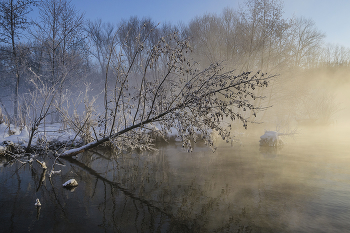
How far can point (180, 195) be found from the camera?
534 cm

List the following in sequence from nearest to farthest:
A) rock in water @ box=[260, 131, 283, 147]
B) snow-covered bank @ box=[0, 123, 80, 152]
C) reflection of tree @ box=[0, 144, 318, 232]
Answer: reflection of tree @ box=[0, 144, 318, 232], snow-covered bank @ box=[0, 123, 80, 152], rock in water @ box=[260, 131, 283, 147]

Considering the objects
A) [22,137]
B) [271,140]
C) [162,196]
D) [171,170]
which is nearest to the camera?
[162,196]

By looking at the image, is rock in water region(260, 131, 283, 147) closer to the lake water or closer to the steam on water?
the steam on water

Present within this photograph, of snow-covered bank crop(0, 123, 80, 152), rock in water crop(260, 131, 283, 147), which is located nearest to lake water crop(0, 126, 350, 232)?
snow-covered bank crop(0, 123, 80, 152)

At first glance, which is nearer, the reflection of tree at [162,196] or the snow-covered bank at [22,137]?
the reflection of tree at [162,196]

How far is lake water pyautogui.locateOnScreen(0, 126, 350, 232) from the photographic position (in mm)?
4121

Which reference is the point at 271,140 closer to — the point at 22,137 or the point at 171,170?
the point at 171,170

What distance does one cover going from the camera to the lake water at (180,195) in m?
4.12

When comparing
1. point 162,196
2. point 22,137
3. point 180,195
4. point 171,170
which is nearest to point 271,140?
point 171,170

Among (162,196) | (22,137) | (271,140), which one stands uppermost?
(22,137)

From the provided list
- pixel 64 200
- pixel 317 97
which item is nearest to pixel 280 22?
Result: pixel 317 97

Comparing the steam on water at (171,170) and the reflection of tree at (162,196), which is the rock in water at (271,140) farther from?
the reflection of tree at (162,196)

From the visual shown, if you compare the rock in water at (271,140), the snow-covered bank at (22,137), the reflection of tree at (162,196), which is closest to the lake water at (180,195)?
the reflection of tree at (162,196)

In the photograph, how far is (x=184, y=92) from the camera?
646 centimetres
